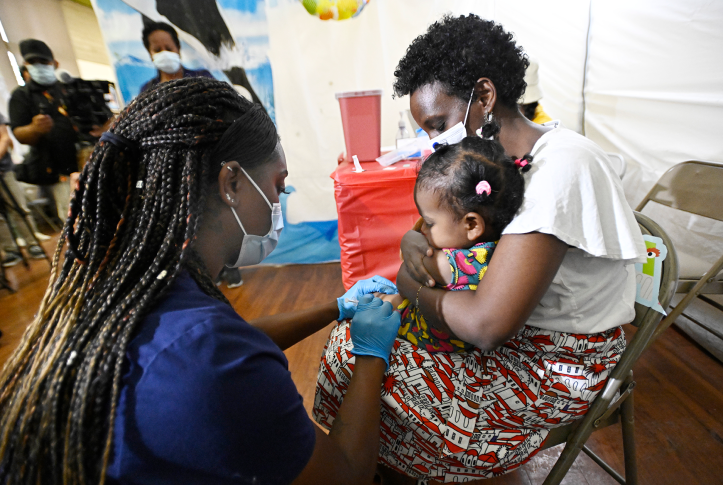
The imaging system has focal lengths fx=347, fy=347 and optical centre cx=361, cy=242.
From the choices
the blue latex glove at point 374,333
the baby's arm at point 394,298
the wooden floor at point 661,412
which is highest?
the blue latex glove at point 374,333

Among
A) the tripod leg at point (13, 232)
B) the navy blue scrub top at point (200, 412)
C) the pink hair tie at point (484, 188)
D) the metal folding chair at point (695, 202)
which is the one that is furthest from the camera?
the tripod leg at point (13, 232)

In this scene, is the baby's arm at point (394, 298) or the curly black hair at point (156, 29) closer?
the baby's arm at point (394, 298)

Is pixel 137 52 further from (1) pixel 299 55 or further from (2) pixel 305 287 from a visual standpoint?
(2) pixel 305 287

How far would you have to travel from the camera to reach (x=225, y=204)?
2.58ft

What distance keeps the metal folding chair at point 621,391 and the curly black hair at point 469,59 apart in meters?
0.59

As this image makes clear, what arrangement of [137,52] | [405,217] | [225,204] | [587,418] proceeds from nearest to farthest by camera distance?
[225,204] < [587,418] < [405,217] < [137,52]

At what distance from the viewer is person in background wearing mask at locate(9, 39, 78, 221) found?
2865mm

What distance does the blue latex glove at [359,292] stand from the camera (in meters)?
1.20

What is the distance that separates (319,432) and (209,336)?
30 cm

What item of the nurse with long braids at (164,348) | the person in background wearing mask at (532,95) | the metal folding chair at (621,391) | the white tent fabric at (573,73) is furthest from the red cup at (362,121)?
the metal folding chair at (621,391)

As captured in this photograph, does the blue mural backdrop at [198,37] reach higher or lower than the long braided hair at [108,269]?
higher

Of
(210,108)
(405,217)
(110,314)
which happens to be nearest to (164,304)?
(110,314)

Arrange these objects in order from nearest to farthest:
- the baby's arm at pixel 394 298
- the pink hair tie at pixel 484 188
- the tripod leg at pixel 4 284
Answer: the pink hair tie at pixel 484 188 < the baby's arm at pixel 394 298 < the tripod leg at pixel 4 284

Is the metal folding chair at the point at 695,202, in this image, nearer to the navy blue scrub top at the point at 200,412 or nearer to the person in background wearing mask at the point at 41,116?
the navy blue scrub top at the point at 200,412
